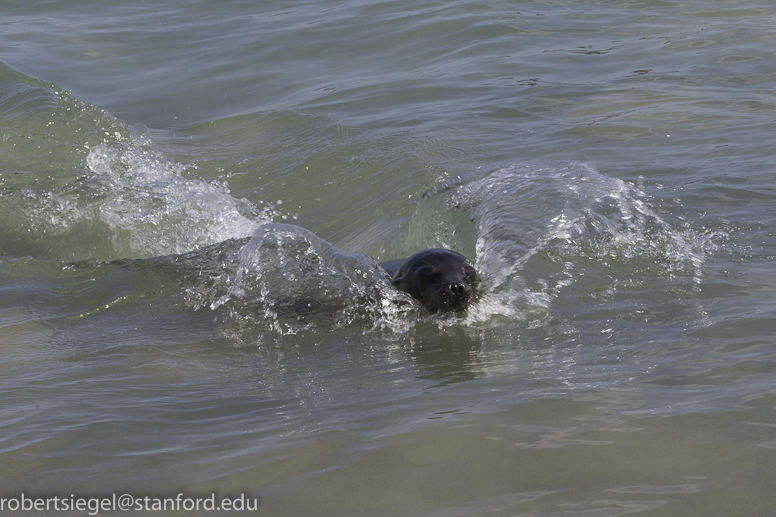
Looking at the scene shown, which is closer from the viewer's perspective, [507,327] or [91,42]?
[507,327]

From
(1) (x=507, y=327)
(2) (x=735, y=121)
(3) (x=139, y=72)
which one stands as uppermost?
(3) (x=139, y=72)

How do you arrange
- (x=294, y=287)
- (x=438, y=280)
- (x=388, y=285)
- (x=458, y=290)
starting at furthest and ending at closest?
(x=294, y=287) < (x=388, y=285) < (x=438, y=280) < (x=458, y=290)

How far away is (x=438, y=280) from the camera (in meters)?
4.05

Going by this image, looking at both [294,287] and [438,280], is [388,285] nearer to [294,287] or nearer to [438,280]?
[438,280]

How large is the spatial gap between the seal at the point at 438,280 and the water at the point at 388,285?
0.09m

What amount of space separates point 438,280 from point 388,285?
1.04ft

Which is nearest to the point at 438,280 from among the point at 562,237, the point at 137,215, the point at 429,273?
the point at 429,273

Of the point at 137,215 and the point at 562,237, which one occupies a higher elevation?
the point at 137,215

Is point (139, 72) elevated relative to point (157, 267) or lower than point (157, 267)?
elevated

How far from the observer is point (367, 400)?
2.94 m

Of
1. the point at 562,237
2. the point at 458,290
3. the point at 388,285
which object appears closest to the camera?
the point at 458,290

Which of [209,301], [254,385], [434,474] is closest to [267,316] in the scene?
[209,301]

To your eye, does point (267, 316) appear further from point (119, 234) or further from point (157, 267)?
point (119, 234)

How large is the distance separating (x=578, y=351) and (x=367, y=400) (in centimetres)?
90
